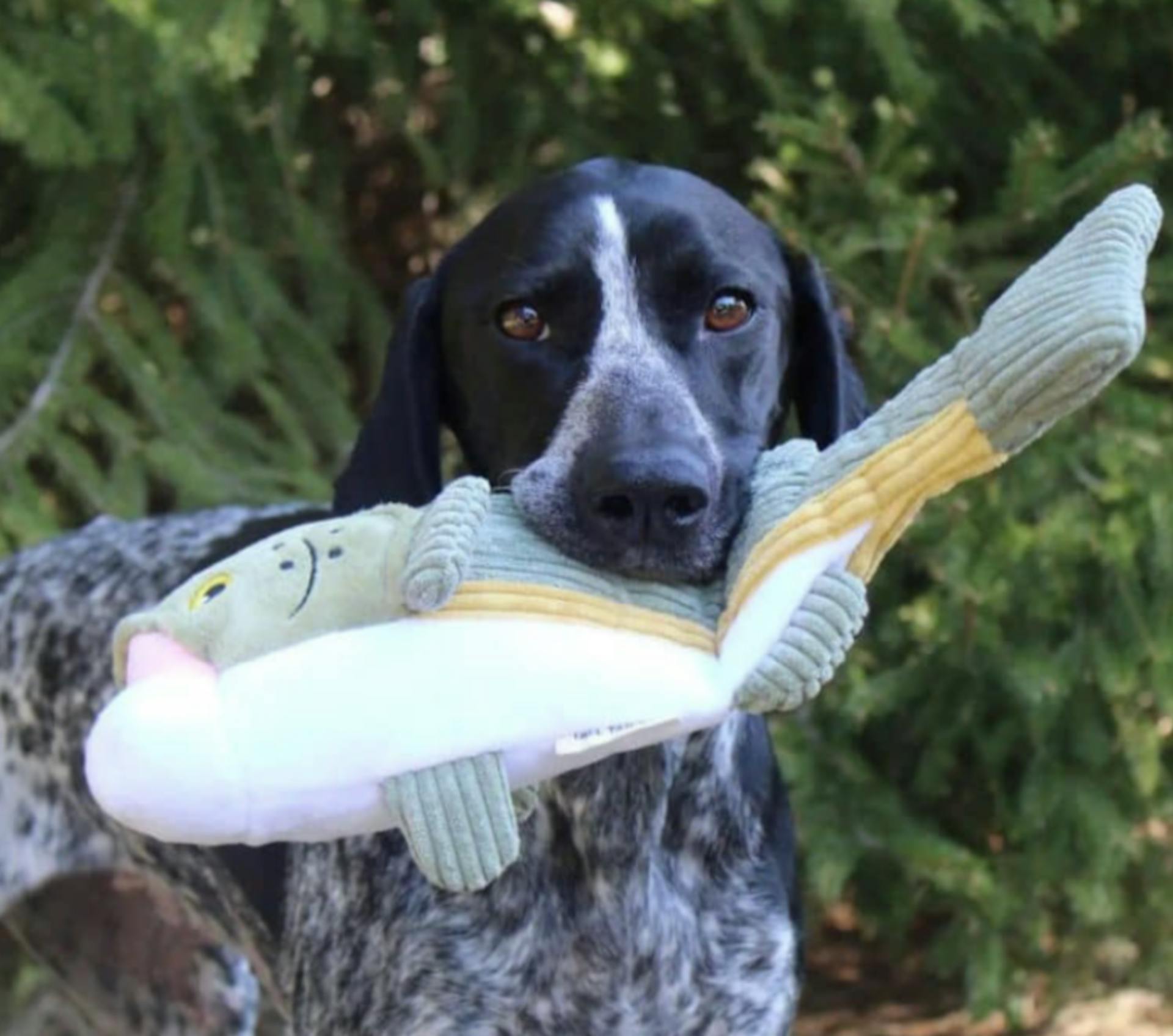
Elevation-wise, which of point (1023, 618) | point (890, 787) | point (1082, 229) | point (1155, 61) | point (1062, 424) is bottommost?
point (890, 787)

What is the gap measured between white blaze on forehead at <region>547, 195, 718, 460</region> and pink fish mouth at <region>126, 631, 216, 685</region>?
1.85 feet

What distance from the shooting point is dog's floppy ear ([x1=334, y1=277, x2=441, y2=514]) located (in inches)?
112

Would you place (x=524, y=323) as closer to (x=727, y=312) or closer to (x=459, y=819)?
(x=727, y=312)

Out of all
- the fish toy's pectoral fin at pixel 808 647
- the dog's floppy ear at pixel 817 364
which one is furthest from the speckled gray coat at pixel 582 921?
the fish toy's pectoral fin at pixel 808 647

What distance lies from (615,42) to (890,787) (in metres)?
1.73

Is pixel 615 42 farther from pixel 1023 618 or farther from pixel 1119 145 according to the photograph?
pixel 1023 618

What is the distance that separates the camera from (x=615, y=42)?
14.8ft

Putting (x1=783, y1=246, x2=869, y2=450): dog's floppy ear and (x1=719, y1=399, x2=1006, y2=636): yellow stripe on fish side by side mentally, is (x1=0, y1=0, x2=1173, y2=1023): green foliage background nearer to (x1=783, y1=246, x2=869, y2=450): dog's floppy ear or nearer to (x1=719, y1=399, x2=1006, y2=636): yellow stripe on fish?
(x1=783, y1=246, x2=869, y2=450): dog's floppy ear

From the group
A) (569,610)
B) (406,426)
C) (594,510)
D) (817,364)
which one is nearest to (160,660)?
(569,610)

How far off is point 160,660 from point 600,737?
1.43 feet

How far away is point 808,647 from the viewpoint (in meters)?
1.98

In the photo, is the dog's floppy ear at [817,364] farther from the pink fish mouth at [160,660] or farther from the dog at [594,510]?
the pink fish mouth at [160,660]

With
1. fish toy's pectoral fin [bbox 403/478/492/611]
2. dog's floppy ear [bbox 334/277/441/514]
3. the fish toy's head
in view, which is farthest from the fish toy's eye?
dog's floppy ear [bbox 334/277/441/514]

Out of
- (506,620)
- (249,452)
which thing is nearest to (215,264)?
(249,452)
